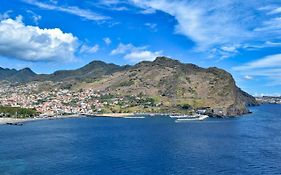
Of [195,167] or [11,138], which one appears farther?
[11,138]

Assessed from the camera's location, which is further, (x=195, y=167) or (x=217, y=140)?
(x=217, y=140)

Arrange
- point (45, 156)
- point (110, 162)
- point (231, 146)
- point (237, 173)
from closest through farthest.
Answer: point (237, 173)
point (110, 162)
point (45, 156)
point (231, 146)

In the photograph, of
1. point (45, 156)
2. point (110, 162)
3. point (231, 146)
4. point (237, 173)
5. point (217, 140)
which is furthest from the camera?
point (217, 140)

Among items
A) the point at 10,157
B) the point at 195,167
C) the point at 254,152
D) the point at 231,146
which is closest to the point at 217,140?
the point at 231,146

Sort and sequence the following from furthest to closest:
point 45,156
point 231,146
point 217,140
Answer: point 217,140 → point 231,146 → point 45,156

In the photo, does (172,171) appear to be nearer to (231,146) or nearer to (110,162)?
(110,162)

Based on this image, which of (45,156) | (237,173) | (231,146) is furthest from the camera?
(231,146)

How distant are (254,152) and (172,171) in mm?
46923

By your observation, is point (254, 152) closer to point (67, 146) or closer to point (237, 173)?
point (237, 173)

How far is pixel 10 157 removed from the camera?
144m

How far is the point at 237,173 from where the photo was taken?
119938 millimetres

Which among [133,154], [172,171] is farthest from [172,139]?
[172,171]

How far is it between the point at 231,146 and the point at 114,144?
51.1 meters

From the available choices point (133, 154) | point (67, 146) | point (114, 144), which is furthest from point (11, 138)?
point (133, 154)
